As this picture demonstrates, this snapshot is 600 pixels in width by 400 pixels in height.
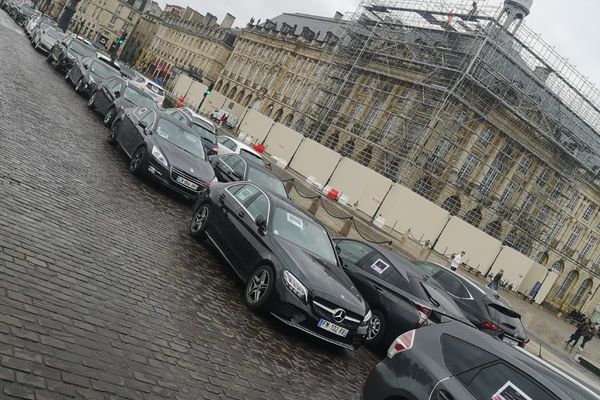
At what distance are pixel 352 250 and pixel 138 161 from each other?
16.7ft

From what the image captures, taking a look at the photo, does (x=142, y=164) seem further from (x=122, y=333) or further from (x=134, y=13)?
(x=134, y=13)

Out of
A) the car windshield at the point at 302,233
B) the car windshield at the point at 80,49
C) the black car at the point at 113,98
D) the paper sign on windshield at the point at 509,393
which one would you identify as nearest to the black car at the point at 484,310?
the car windshield at the point at 302,233

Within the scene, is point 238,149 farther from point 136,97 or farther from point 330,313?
point 330,313

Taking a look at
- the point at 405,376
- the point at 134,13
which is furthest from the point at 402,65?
the point at 134,13

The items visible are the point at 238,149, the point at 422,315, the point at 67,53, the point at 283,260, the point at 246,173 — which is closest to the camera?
the point at 283,260

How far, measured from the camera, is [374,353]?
8.89 metres

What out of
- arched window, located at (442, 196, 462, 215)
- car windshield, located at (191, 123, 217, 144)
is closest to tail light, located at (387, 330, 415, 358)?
car windshield, located at (191, 123, 217, 144)

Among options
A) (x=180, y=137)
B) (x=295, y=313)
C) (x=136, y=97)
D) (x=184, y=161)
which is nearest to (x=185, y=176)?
(x=184, y=161)

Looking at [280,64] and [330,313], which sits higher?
[280,64]

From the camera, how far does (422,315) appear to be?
8.42 metres

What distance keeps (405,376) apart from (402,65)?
36.6 metres

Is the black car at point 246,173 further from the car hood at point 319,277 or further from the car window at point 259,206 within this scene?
the car hood at point 319,277

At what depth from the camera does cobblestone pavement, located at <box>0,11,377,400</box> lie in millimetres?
4371

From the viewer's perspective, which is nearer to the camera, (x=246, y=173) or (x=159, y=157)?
(x=159, y=157)
